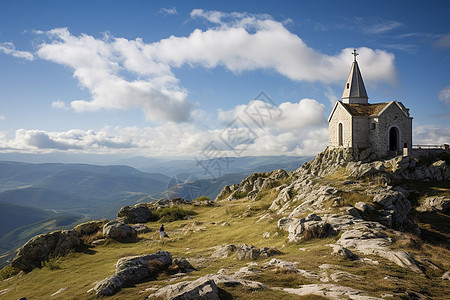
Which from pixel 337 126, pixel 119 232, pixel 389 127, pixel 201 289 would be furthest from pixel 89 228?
pixel 389 127

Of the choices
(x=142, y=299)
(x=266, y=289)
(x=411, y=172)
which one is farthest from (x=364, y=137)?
(x=142, y=299)

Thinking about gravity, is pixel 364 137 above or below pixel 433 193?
above

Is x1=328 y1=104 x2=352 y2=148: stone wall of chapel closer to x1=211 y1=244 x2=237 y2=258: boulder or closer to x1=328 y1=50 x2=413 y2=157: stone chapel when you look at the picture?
x1=328 y1=50 x2=413 y2=157: stone chapel

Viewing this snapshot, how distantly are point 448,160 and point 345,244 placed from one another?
3633cm

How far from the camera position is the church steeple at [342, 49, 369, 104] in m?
44.7

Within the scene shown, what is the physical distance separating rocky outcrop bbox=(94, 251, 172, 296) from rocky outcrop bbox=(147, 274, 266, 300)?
→ 6.75 ft

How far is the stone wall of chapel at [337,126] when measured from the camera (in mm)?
38344

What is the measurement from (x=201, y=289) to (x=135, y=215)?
95.5 ft

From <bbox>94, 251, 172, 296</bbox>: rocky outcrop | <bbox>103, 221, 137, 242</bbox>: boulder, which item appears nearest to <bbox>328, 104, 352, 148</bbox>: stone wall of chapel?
<bbox>103, 221, 137, 242</bbox>: boulder

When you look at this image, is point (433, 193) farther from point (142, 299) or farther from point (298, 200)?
point (142, 299)

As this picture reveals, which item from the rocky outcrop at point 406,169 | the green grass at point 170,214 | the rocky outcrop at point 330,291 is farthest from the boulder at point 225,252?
the rocky outcrop at point 406,169

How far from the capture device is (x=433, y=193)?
31.1m

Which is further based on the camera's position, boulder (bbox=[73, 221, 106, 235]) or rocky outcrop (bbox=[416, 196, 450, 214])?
rocky outcrop (bbox=[416, 196, 450, 214])

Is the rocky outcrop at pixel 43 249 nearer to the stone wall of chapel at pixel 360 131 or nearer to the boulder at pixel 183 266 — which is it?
the boulder at pixel 183 266
